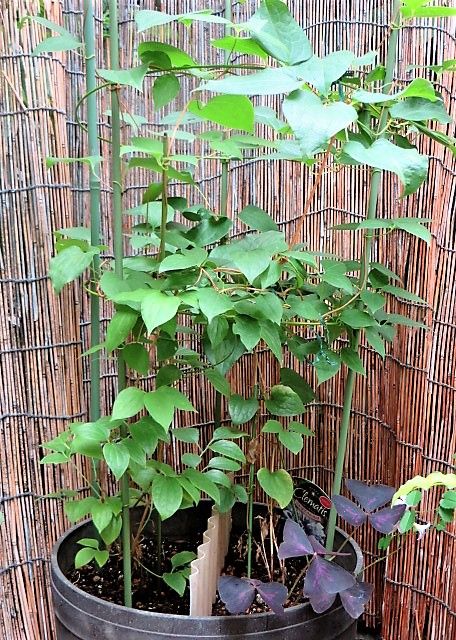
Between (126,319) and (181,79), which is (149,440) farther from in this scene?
(181,79)

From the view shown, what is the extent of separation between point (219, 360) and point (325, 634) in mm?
406

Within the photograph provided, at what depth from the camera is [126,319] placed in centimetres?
78

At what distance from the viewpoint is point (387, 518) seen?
0.88 meters

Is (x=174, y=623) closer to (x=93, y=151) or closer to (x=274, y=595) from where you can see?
(x=274, y=595)

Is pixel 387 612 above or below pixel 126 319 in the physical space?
below

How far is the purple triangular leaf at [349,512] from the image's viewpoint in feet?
2.90

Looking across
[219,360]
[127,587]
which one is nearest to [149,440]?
[219,360]

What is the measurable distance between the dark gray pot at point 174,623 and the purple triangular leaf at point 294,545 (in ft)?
0.25

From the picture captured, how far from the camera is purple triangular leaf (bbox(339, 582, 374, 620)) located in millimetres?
819

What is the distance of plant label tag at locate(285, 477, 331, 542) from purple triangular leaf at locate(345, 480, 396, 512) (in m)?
0.10


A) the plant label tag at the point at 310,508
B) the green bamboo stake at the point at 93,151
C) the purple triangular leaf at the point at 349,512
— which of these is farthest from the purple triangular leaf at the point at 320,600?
the green bamboo stake at the point at 93,151

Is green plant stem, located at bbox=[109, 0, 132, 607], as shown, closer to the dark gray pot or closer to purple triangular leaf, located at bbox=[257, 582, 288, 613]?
the dark gray pot

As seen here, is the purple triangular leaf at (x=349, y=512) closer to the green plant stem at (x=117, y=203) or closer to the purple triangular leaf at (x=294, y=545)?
the purple triangular leaf at (x=294, y=545)

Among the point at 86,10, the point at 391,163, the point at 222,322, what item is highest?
the point at 86,10
